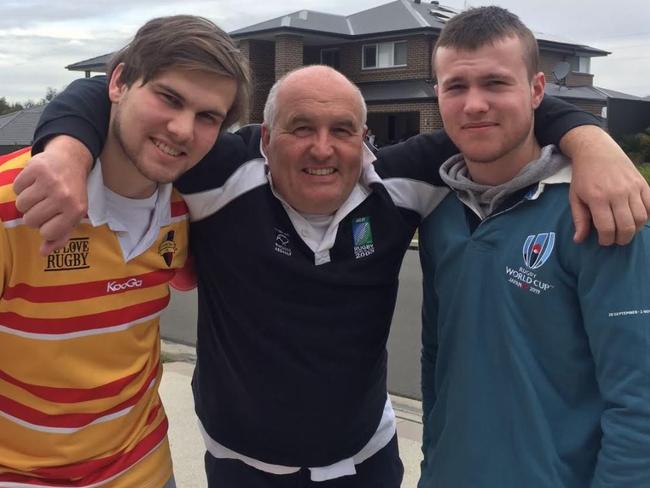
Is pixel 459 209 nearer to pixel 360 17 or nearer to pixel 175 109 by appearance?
pixel 175 109

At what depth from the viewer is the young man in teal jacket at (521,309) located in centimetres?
175

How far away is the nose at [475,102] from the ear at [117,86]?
99cm

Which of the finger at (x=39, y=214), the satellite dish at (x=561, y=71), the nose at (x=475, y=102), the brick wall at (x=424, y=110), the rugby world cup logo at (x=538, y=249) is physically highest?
the satellite dish at (x=561, y=71)

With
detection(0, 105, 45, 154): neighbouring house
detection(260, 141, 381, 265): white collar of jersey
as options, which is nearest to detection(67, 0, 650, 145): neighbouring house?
detection(0, 105, 45, 154): neighbouring house

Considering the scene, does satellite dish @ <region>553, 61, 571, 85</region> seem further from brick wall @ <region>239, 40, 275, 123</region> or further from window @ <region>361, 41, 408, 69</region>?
brick wall @ <region>239, 40, 275, 123</region>

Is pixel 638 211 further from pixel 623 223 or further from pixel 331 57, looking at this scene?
pixel 331 57

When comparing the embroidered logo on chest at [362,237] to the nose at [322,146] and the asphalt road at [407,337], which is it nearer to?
the nose at [322,146]

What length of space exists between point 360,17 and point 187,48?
86.6 ft

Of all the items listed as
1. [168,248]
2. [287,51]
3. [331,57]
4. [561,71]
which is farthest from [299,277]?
[331,57]

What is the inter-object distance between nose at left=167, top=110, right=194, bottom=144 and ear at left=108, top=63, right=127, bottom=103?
0.68 ft

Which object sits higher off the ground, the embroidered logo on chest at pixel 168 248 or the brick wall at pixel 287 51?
the brick wall at pixel 287 51

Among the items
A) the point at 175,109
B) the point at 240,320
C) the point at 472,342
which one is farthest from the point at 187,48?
the point at 472,342

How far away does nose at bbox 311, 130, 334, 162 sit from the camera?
2296 mm

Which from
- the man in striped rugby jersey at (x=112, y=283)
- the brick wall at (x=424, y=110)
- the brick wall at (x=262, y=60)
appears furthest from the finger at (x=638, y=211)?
the brick wall at (x=262, y=60)
